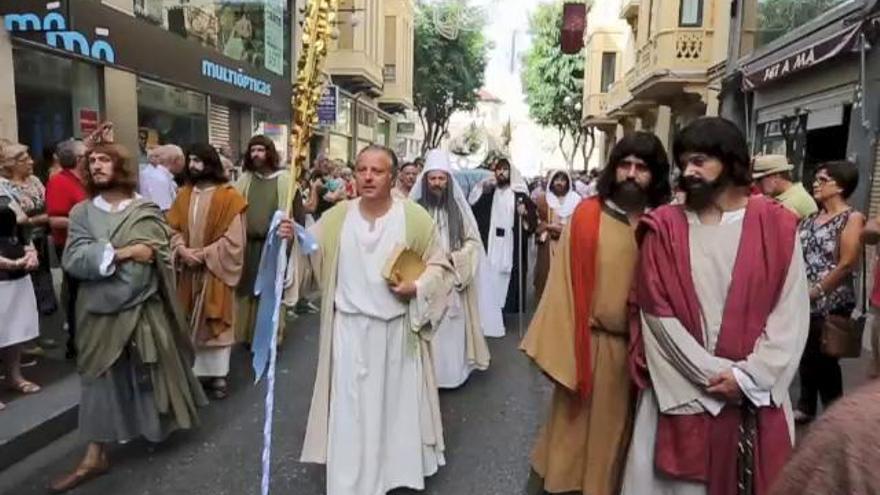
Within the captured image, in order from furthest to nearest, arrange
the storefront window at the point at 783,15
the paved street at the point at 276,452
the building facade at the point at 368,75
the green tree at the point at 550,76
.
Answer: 1. the green tree at the point at 550,76
2. the building facade at the point at 368,75
3. the storefront window at the point at 783,15
4. the paved street at the point at 276,452

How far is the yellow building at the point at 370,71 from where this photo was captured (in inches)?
957

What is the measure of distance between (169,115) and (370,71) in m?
14.6

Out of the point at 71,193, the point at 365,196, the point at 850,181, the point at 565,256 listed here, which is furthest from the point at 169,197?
the point at 850,181

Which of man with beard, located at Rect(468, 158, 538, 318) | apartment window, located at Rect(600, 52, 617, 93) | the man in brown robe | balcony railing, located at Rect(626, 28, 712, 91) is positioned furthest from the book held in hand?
apartment window, located at Rect(600, 52, 617, 93)

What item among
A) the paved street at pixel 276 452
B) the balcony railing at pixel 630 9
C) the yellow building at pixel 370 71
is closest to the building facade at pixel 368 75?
the yellow building at pixel 370 71

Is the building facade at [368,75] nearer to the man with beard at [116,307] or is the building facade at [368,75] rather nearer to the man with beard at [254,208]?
the man with beard at [254,208]

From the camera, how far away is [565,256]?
3135 mm

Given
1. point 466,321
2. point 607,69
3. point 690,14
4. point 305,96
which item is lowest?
point 466,321

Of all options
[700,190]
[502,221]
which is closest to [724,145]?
[700,190]

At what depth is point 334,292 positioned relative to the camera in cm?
349

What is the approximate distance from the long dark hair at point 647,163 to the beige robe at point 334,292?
0.88m

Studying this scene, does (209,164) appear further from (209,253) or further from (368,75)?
(368,75)

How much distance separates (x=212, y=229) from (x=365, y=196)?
215 centimetres

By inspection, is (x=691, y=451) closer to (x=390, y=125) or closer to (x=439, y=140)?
(x=390, y=125)
